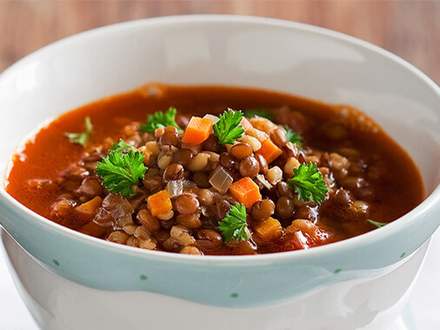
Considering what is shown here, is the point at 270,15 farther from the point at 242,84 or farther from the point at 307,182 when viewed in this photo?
the point at 307,182

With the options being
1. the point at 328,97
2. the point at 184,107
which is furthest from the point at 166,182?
the point at 328,97

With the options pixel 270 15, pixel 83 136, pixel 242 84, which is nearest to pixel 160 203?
pixel 83 136

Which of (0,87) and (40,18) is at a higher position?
(0,87)

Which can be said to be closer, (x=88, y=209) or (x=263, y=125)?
(x=88, y=209)

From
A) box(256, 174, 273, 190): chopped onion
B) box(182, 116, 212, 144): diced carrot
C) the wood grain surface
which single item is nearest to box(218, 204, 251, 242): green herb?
box(256, 174, 273, 190): chopped onion

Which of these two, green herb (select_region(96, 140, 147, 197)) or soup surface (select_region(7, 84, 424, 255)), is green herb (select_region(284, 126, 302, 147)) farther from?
green herb (select_region(96, 140, 147, 197))

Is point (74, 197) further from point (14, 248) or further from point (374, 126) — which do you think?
point (374, 126)
